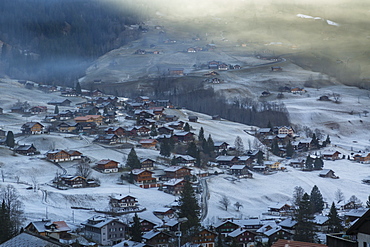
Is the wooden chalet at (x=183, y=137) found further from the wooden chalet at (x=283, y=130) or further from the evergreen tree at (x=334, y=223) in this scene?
the evergreen tree at (x=334, y=223)

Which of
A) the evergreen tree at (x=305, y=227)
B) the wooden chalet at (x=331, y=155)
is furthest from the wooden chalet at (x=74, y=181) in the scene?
the wooden chalet at (x=331, y=155)

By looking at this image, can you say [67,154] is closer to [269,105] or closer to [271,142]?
[271,142]

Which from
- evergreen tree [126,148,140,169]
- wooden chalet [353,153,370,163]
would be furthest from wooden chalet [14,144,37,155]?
wooden chalet [353,153,370,163]

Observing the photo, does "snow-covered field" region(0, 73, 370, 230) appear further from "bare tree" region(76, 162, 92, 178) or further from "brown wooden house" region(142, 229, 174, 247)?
"brown wooden house" region(142, 229, 174, 247)

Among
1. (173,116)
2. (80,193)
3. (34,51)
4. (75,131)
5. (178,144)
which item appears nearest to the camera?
(80,193)

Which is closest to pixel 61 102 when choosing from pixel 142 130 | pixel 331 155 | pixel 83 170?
pixel 142 130

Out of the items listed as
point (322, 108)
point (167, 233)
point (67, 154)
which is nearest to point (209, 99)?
point (322, 108)

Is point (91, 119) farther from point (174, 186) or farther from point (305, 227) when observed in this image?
point (305, 227)
